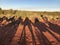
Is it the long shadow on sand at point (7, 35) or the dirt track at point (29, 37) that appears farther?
the long shadow on sand at point (7, 35)

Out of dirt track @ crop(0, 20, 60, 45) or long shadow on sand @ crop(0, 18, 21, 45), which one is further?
long shadow on sand @ crop(0, 18, 21, 45)

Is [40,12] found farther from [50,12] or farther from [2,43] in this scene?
[2,43]

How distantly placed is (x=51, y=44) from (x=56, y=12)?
146ft

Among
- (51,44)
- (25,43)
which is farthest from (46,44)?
(25,43)

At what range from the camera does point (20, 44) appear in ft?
40.2

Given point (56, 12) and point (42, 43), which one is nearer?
point (42, 43)

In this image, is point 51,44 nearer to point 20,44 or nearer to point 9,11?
point 20,44

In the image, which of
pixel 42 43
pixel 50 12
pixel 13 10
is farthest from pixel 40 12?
pixel 42 43

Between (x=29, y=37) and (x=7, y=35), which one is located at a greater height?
(x=29, y=37)

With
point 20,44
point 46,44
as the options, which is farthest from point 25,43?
point 46,44

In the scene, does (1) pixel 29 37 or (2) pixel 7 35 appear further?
(2) pixel 7 35

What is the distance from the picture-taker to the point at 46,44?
12242mm

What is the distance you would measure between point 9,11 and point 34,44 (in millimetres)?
42682

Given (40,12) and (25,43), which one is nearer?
(25,43)
